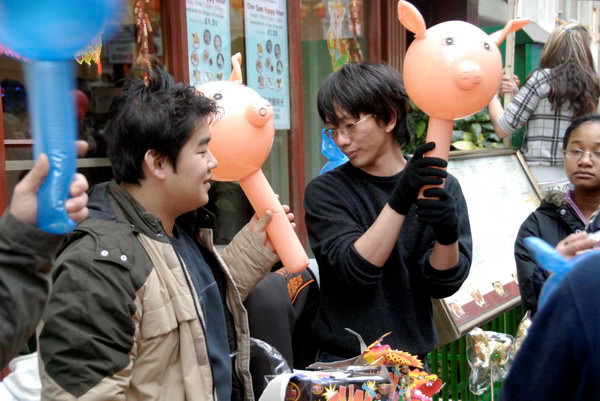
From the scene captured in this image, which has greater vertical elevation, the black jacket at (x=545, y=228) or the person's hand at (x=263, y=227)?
the person's hand at (x=263, y=227)

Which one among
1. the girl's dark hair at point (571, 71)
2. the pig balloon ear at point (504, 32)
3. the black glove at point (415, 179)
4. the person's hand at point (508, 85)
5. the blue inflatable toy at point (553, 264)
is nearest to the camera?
the blue inflatable toy at point (553, 264)

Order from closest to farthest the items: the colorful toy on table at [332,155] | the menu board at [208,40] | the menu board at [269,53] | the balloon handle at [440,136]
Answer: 1. the balloon handle at [440,136]
2. the colorful toy on table at [332,155]
3. the menu board at [208,40]
4. the menu board at [269,53]

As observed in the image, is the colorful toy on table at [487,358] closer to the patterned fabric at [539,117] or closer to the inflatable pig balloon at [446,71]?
the inflatable pig balloon at [446,71]

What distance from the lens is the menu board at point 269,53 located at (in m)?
4.86

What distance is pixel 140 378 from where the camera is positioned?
78.3 inches

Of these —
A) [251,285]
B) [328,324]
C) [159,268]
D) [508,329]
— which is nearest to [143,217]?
[159,268]

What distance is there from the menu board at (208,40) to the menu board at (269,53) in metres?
0.24

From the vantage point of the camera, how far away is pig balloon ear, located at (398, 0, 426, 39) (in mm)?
2506

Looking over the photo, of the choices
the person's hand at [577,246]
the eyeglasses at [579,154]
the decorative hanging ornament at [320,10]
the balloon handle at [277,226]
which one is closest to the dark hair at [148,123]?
the balloon handle at [277,226]

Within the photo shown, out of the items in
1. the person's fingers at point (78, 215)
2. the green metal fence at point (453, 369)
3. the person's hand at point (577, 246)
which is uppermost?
the person's fingers at point (78, 215)

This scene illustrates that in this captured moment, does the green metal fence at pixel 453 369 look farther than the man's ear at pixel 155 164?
Yes

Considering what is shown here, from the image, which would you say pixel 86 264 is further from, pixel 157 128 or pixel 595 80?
pixel 595 80

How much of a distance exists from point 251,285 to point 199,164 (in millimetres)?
633

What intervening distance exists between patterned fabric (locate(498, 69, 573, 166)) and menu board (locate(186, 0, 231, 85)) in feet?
6.83
